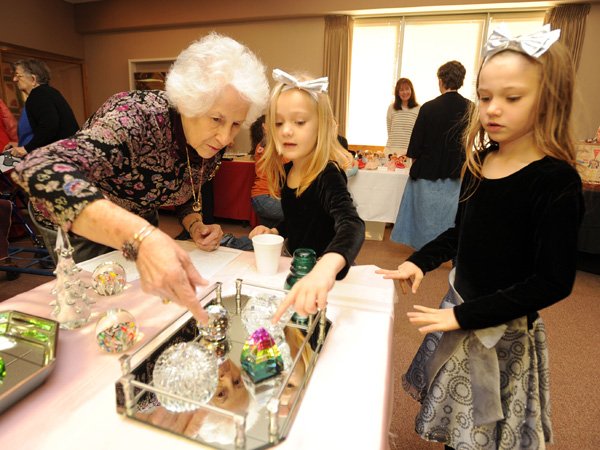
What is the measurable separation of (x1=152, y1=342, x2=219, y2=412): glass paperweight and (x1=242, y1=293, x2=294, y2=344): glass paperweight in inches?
7.5

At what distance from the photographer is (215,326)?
2.47ft

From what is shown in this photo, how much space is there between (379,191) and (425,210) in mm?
528

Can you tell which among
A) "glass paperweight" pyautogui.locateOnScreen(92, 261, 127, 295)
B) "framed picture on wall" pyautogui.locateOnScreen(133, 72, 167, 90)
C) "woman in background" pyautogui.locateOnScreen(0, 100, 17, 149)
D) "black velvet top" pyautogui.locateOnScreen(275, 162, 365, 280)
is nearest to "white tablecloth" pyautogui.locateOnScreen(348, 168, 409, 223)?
"black velvet top" pyautogui.locateOnScreen(275, 162, 365, 280)

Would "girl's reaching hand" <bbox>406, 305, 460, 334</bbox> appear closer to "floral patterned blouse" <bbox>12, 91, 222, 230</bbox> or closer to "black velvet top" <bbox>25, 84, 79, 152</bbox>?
"floral patterned blouse" <bbox>12, 91, 222, 230</bbox>

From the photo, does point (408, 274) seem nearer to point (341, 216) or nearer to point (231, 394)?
point (341, 216)

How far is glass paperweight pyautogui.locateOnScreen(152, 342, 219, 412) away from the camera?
0.59 m

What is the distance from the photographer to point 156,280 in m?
0.66

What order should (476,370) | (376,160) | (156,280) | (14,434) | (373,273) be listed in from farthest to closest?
1. (376,160)
2. (373,273)
3. (476,370)
4. (156,280)
5. (14,434)

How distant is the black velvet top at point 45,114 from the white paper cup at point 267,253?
3.02m

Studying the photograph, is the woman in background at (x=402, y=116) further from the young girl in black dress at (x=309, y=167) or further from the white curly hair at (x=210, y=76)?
the white curly hair at (x=210, y=76)

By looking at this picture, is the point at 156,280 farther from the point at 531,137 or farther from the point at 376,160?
the point at 376,160

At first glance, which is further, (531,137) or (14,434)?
(531,137)

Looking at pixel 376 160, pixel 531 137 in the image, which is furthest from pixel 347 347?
pixel 376 160

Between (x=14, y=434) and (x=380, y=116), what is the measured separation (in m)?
6.23
